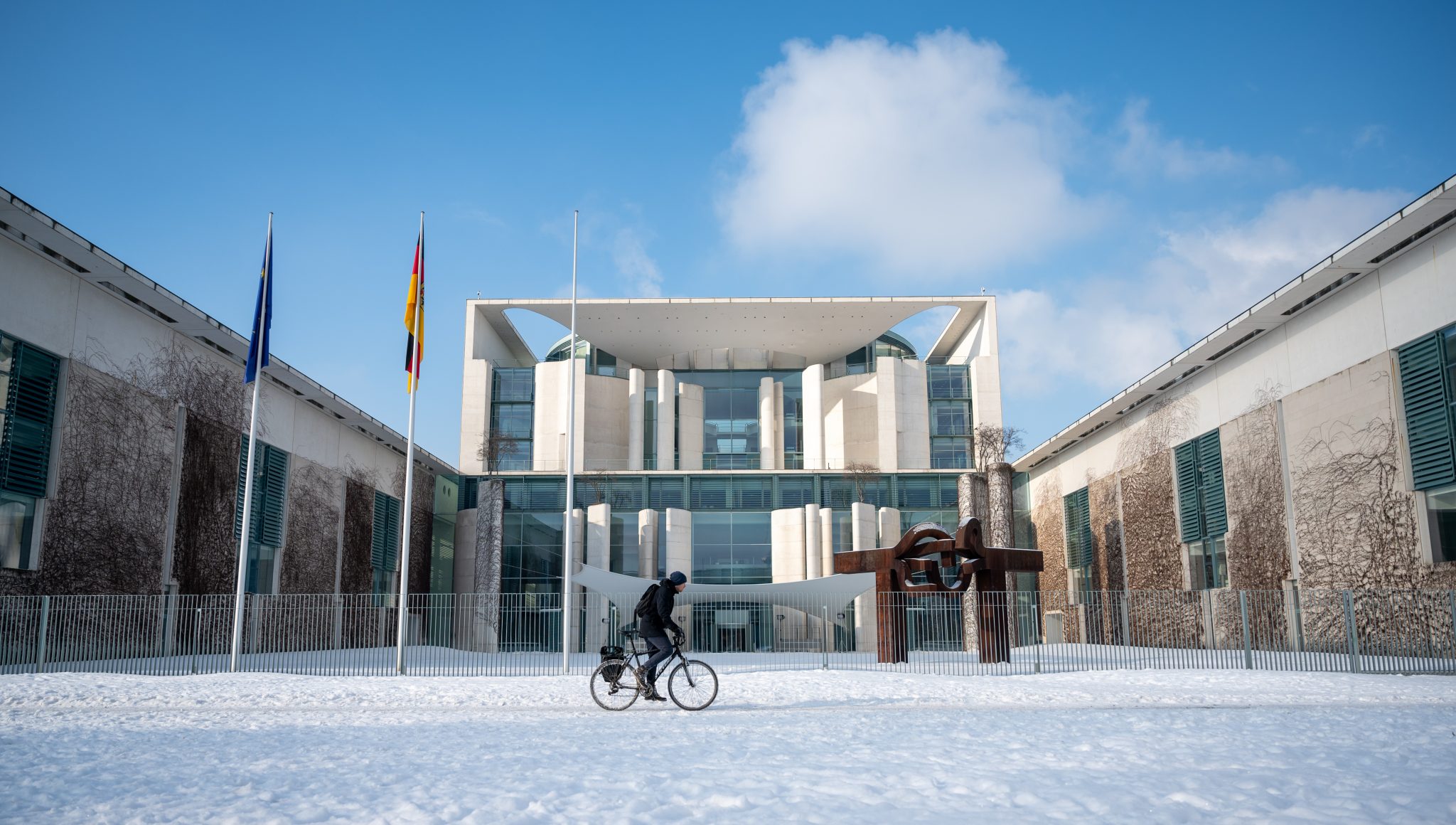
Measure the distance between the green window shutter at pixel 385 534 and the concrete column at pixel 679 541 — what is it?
1015 centimetres

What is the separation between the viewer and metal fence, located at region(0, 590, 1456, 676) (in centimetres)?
1952

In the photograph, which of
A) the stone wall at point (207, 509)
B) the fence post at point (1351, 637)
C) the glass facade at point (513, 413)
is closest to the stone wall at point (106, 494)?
the stone wall at point (207, 509)

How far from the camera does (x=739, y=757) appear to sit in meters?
7.89

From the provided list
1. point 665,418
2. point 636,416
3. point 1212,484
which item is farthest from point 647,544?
point 1212,484

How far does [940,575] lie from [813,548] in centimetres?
1503

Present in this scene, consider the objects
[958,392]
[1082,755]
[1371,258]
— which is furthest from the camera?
[958,392]

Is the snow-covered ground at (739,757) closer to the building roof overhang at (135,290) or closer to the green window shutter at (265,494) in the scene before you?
the building roof overhang at (135,290)

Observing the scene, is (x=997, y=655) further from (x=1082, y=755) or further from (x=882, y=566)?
(x=1082, y=755)

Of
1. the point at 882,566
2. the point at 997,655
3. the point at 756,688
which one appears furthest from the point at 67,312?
the point at 997,655

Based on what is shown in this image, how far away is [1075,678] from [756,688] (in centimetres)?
603

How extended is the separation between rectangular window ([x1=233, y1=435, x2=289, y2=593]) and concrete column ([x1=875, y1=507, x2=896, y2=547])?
20726mm

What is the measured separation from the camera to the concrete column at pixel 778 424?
46500mm

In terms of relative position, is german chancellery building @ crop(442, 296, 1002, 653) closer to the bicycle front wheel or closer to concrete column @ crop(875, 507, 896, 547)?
concrete column @ crop(875, 507, 896, 547)

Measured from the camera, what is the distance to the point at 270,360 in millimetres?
28625
